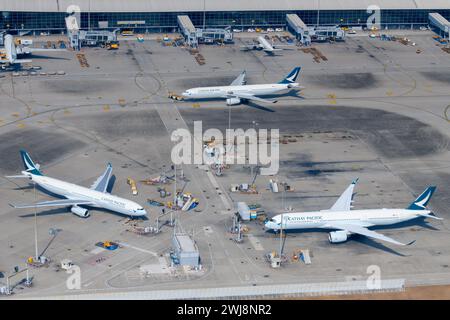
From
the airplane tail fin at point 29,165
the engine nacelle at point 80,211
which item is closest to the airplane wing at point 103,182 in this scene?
the engine nacelle at point 80,211

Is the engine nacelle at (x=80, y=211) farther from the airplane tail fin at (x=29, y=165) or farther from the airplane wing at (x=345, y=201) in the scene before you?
the airplane wing at (x=345, y=201)

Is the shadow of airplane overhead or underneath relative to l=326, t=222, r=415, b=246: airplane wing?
underneath

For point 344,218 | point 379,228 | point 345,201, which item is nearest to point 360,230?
point 344,218

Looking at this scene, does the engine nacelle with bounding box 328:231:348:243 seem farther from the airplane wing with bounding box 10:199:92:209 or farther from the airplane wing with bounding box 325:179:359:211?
the airplane wing with bounding box 10:199:92:209

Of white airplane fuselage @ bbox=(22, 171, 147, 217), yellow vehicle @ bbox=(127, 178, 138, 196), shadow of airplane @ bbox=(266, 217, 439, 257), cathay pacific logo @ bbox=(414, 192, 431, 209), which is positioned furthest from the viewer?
yellow vehicle @ bbox=(127, 178, 138, 196)

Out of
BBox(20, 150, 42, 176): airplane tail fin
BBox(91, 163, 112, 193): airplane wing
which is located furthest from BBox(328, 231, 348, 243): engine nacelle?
BBox(20, 150, 42, 176): airplane tail fin
